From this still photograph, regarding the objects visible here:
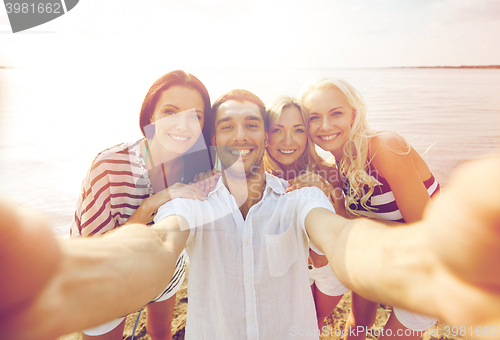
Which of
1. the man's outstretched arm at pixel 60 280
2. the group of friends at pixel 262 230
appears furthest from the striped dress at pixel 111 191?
the man's outstretched arm at pixel 60 280

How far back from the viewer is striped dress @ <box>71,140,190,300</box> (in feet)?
6.28

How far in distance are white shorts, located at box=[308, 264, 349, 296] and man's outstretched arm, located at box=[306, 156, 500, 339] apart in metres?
2.11

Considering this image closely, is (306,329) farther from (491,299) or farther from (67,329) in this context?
(67,329)

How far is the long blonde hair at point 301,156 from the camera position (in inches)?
97.3

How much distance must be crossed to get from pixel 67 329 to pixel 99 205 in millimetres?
1573

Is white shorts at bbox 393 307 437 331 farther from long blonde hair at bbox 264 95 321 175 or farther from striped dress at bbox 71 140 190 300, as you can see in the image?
striped dress at bbox 71 140 190 300

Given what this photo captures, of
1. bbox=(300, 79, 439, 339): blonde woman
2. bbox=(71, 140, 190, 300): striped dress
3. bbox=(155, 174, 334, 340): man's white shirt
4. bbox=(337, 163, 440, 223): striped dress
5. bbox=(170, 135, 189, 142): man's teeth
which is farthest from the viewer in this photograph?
bbox=(170, 135, 189, 142): man's teeth

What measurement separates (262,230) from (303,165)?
1333mm

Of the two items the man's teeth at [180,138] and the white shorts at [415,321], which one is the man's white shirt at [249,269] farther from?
the white shorts at [415,321]

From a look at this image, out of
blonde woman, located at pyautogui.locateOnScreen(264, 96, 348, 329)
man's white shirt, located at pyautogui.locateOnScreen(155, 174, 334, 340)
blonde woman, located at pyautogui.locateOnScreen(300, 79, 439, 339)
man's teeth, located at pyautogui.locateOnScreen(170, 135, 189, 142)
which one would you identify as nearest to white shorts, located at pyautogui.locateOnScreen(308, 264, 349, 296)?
blonde woman, located at pyautogui.locateOnScreen(264, 96, 348, 329)

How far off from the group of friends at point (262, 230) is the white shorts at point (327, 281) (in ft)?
0.05

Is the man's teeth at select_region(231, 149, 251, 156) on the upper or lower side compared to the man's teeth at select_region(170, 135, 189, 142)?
lower

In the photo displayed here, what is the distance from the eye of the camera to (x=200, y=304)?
1.72 meters

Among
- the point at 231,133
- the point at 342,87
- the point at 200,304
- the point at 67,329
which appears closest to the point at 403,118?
the point at 342,87
